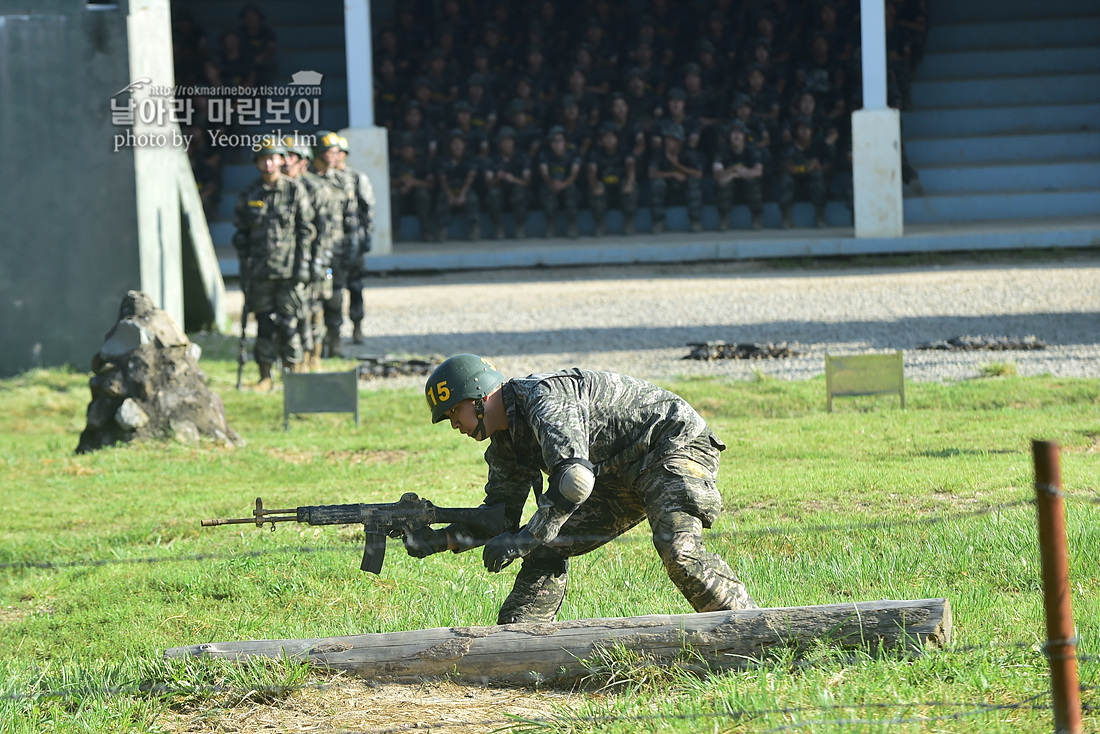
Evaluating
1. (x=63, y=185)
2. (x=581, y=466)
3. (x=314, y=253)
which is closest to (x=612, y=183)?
(x=314, y=253)

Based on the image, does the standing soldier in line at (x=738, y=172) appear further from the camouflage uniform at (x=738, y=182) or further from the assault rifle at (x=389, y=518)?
the assault rifle at (x=389, y=518)

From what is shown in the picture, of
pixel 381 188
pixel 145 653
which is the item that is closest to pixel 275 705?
pixel 145 653

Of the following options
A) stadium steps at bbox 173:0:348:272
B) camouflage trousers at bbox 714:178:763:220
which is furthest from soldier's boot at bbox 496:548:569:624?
stadium steps at bbox 173:0:348:272

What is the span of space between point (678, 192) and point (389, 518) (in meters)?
17.3

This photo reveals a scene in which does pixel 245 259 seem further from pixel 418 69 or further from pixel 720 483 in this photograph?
pixel 418 69

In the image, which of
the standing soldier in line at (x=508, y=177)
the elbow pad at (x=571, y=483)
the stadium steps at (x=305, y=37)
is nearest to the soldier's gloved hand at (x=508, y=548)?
the elbow pad at (x=571, y=483)

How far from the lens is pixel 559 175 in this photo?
826 inches

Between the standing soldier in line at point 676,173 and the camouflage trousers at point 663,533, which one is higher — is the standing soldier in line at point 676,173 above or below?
above

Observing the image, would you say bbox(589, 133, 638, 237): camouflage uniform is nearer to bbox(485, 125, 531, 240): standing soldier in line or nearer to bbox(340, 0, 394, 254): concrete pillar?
bbox(485, 125, 531, 240): standing soldier in line

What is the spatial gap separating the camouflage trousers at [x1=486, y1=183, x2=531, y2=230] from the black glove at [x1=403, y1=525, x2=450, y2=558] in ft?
54.6

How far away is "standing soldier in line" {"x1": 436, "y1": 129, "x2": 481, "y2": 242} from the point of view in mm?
21016

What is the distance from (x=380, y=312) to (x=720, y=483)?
9285 mm

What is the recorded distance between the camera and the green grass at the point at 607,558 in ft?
14.0

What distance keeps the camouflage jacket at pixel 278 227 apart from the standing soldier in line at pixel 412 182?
8.70m
